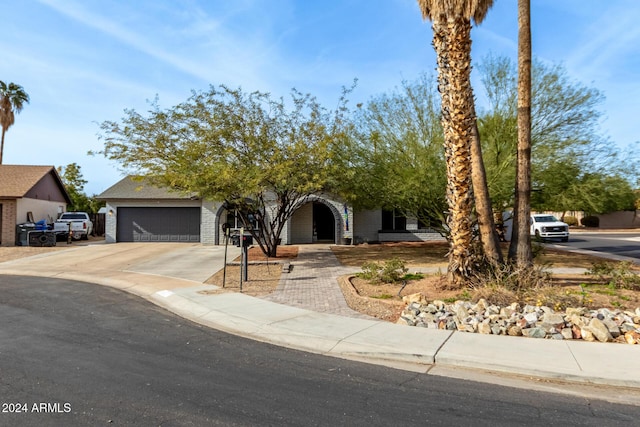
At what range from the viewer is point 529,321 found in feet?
23.0

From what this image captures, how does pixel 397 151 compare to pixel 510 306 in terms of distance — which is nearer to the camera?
pixel 510 306

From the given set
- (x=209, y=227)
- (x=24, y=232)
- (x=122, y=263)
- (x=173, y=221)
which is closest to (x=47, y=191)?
(x=24, y=232)

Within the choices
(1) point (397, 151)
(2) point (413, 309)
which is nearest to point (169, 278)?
(2) point (413, 309)

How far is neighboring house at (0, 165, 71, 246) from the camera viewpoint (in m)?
23.8

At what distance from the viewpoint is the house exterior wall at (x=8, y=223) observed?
23.7 meters

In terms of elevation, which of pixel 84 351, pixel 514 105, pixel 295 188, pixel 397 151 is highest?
pixel 514 105

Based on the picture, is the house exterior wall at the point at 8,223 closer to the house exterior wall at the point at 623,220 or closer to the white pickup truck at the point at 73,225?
the white pickup truck at the point at 73,225

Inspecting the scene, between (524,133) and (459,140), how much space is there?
1.85 m

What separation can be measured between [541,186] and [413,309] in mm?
10087

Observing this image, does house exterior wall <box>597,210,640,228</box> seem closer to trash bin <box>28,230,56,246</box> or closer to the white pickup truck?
the white pickup truck

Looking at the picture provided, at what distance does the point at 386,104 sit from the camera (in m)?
16.4

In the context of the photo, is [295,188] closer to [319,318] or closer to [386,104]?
[386,104]

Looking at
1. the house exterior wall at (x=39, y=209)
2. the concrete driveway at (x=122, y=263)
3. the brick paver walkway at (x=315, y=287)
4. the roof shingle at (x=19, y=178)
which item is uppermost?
the roof shingle at (x=19, y=178)

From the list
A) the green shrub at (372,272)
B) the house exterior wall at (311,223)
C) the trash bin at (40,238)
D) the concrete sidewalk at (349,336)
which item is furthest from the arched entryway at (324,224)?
the green shrub at (372,272)
